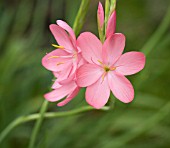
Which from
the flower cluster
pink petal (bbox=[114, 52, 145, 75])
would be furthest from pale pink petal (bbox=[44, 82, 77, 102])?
pink petal (bbox=[114, 52, 145, 75])

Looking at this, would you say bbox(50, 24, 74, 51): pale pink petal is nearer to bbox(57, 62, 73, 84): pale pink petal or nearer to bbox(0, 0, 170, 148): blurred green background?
bbox(57, 62, 73, 84): pale pink petal

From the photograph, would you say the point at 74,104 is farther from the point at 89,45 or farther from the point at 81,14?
the point at 89,45

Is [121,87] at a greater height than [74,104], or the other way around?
[121,87]

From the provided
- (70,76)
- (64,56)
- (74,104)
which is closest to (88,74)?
(70,76)

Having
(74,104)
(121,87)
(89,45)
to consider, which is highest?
(89,45)

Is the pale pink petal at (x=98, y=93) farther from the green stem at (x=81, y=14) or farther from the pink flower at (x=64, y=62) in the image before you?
the green stem at (x=81, y=14)

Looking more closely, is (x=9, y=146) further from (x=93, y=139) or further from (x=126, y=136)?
(x=126, y=136)

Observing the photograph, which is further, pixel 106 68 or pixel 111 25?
pixel 106 68

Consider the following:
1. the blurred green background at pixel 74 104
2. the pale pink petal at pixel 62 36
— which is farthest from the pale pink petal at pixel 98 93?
the blurred green background at pixel 74 104
